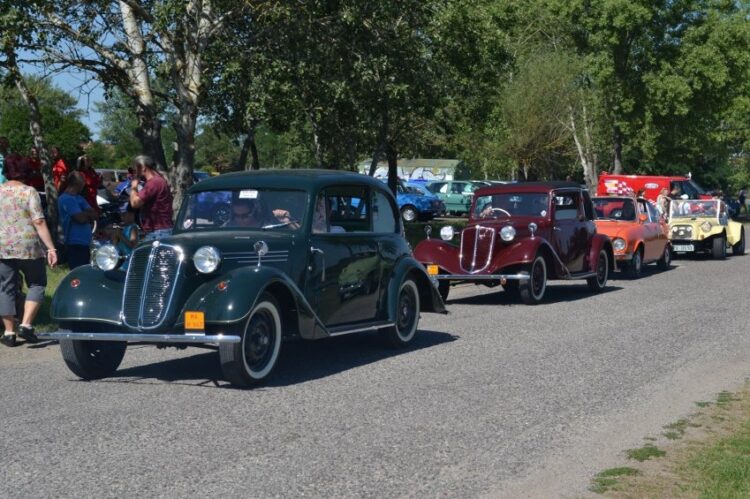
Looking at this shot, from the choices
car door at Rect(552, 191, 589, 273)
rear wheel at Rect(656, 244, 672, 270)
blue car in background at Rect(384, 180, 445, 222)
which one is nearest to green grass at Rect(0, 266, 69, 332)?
car door at Rect(552, 191, 589, 273)

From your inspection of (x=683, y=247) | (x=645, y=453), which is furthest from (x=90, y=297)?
(x=683, y=247)

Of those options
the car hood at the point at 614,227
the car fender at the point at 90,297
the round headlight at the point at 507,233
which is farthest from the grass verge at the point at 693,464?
the car hood at the point at 614,227

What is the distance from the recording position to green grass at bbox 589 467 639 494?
631 cm

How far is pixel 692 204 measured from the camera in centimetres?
2730

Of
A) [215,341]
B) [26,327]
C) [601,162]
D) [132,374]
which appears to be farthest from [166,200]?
[601,162]

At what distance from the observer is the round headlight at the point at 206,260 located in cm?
905

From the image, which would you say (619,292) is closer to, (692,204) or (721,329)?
(721,329)

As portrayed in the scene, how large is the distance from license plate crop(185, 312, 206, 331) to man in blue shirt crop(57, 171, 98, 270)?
4461mm

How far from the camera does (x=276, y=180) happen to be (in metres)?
10.5

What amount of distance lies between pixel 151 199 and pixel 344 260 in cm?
323

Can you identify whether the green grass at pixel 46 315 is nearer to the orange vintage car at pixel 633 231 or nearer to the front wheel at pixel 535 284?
the front wheel at pixel 535 284

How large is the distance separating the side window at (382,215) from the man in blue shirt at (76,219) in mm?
3579

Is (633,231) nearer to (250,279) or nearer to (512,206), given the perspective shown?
(512,206)

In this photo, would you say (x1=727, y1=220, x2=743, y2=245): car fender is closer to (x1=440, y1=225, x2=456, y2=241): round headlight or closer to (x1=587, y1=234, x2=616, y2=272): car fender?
(x1=587, y1=234, x2=616, y2=272): car fender
